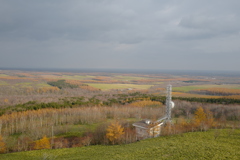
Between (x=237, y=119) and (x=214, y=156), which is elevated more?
(x=214, y=156)

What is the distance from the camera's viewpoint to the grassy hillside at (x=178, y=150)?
16.6 metres

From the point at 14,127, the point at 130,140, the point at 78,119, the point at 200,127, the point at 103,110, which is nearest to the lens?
the point at 130,140

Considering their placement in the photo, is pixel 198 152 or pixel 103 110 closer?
pixel 198 152

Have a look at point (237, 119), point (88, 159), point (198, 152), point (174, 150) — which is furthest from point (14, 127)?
point (237, 119)

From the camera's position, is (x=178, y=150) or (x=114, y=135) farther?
(x=114, y=135)

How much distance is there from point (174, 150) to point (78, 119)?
27.3 metres

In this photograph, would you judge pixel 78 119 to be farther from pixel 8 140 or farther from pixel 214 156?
pixel 214 156

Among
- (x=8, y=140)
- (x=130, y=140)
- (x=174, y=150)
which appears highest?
(x=174, y=150)

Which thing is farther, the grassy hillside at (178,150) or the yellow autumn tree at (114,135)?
the yellow autumn tree at (114,135)

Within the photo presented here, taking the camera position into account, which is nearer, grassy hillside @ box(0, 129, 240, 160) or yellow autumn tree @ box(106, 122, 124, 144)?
grassy hillside @ box(0, 129, 240, 160)

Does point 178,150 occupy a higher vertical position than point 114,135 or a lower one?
higher

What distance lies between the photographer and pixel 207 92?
69750 mm

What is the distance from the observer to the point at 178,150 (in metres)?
17.9

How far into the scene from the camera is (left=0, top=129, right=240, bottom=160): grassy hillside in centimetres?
1658
